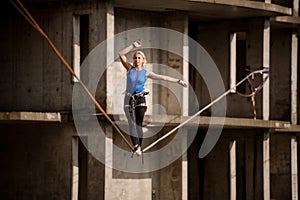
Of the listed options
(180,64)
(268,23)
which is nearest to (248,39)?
(268,23)

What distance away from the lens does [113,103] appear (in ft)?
101

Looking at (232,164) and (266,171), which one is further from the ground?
(232,164)

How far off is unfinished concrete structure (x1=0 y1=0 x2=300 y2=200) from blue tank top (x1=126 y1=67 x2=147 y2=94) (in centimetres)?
350

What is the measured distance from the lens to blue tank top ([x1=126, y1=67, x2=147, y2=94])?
2569 centimetres

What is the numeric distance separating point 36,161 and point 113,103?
2390 millimetres

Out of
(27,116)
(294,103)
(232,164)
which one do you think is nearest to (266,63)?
(232,164)

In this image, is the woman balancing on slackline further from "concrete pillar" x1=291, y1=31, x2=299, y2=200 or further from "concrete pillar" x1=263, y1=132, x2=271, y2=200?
"concrete pillar" x1=291, y1=31, x2=299, y2=200

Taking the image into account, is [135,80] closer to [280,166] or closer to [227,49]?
[227,49]

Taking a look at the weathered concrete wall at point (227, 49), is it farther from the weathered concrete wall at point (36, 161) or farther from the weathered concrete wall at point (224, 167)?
the weathered concrete wall at point (36, 161)

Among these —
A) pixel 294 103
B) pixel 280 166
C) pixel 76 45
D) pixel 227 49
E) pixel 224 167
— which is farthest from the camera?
pixel 280 166

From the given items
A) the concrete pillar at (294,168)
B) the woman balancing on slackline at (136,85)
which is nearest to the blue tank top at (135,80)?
the woman balancing on slackline at (136,85)

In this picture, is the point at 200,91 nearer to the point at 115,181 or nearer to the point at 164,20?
the point at 164,20

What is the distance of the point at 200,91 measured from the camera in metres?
35.3

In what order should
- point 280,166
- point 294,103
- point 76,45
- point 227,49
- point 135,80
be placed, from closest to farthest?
1. point 135,80
2. point 76,45
3. point 227,49
4. point 294,103
5. point 280,166
